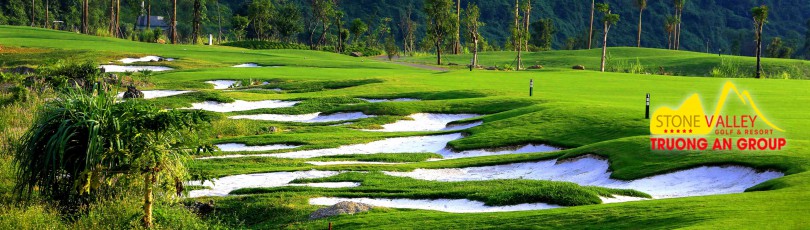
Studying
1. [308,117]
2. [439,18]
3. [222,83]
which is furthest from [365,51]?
[308,117]

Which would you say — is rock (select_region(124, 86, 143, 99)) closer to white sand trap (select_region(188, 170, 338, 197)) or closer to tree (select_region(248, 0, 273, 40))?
white sand trap (select_region(188, 170, 338, 197))

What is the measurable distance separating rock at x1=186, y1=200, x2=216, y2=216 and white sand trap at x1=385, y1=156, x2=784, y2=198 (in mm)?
6900

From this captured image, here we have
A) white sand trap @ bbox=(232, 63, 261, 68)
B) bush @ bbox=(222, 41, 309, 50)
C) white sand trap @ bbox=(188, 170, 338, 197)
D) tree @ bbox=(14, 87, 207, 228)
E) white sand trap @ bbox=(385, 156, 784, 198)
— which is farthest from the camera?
bush @ bbox=(222, 41, 309, 50)

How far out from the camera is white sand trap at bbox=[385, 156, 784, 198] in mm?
22875

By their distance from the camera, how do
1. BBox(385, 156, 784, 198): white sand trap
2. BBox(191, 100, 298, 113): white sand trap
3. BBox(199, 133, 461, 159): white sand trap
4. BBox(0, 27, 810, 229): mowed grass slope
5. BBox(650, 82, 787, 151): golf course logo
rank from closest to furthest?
BBox(0, 27, 810, 229): mowed grass slope
BBox(385, 156, 784, 198): white sand trap
BBox(650, 82, 787, 151): golf course logo
BBox(199, 133, 461, 159): white sand trap
BBox(191, 100, 298, 113): white sand trap

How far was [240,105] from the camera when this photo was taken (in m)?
A: 50.8

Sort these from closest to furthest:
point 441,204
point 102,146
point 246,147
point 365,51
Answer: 1. point 102,146
2. point 441,204
3. point 246,147
4. point 365,51

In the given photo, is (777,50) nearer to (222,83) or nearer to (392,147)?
(222,83)

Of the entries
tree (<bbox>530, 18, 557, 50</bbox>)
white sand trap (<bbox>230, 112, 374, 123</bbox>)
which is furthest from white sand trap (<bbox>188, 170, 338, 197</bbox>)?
tree (<bbox>530, 18, 557, 50</bbox>)

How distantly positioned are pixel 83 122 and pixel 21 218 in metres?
2.54

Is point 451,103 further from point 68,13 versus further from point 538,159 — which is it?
point 68,13

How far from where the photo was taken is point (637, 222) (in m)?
17.3

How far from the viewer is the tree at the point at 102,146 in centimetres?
2066

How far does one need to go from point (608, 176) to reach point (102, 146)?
1327 cm
